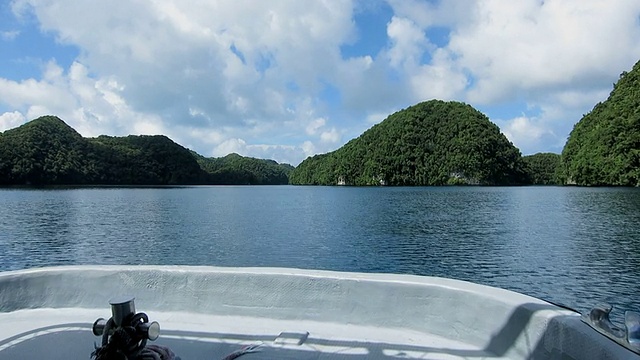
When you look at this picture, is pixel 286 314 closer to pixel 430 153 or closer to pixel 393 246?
pixel 393 246

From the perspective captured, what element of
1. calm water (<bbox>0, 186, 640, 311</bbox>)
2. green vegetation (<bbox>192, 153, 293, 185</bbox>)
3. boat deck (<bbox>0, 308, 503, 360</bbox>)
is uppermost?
green vegetation (<bbox>192, 153, 293, 185</bbox>)

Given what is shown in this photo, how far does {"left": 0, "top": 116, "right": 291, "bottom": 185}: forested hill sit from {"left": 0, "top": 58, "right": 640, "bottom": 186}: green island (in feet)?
0.79

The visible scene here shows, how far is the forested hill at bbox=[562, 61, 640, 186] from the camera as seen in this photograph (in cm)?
6856

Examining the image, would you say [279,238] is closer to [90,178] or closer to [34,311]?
[34,311]

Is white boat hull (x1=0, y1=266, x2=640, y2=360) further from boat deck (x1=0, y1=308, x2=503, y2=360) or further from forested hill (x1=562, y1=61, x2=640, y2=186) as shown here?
forested hill (x1=562, y1=61, x2=640, y2=186)

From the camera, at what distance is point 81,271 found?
3531 mm

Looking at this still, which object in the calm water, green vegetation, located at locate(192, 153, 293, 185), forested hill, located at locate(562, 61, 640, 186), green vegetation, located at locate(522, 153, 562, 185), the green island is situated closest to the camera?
the calm water

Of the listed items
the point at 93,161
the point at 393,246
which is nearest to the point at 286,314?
the point at 393,246

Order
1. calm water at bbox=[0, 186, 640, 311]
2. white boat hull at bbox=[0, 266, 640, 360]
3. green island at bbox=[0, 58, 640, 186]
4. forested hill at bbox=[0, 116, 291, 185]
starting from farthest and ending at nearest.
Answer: forested hill at bbox=[0, 116, 291, 185] < green island at bbox=[0, 58, 640, 186] < calm water at bbox=[0, 186, 640, 311] < white boat hull at bbox=[0, 266, 640, 360]

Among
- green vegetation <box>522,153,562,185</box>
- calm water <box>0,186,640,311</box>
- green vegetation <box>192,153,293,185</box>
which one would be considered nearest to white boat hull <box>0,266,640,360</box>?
calm water <box>0,186,640,311</box>

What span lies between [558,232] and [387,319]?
21.7 meters

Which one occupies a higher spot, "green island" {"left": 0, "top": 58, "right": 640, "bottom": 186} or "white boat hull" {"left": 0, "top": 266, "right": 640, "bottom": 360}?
"green island" {"left": 0, "top": 58, "right": 640, "bottom": 186}

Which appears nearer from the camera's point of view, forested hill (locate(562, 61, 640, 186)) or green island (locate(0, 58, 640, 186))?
forested hill (locate(562, 61, 640, 186))

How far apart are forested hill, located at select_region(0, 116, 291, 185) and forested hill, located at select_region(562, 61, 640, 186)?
361ft
